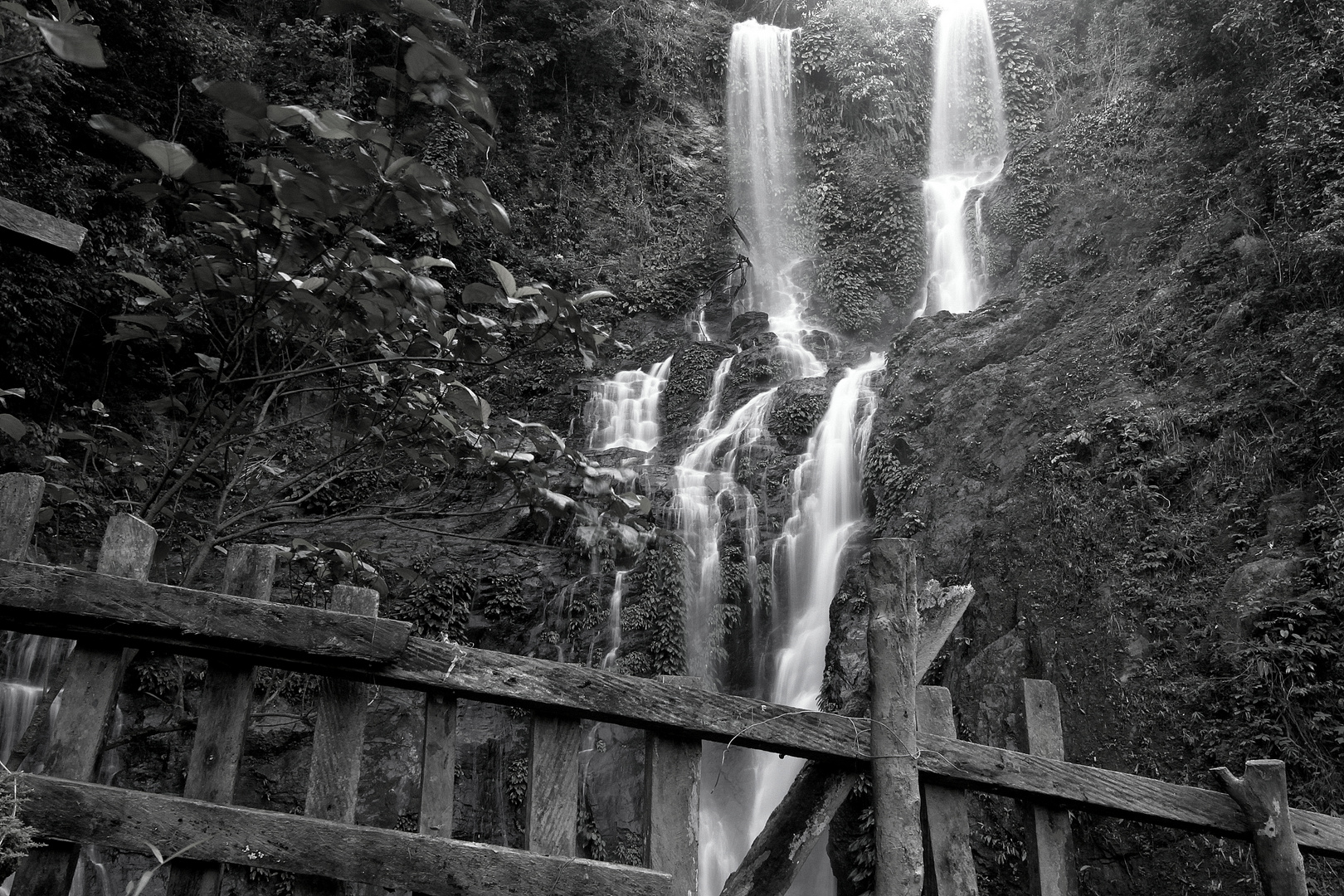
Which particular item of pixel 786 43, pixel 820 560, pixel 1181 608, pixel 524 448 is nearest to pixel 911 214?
pixel 786 43

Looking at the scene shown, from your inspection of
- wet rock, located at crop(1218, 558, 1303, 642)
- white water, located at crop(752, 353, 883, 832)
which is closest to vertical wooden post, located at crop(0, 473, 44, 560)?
white water, located at crop(752, 353, 883, 832)

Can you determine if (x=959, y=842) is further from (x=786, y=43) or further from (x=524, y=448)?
(x=786, y=43)

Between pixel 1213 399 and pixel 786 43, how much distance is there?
59.7 ft

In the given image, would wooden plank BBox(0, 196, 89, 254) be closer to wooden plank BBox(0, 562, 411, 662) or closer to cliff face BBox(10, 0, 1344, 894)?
wooden plank BBox(0, 562, 411, 662)

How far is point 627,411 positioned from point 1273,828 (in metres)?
13.6

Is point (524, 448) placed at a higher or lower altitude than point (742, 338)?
lower

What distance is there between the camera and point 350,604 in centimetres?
259

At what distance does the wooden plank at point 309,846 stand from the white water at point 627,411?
506 inches

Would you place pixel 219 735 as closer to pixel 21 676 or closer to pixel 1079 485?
pixel 1079 485

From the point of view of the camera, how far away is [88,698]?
→ 242 centimetres

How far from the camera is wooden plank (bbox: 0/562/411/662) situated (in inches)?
92.1

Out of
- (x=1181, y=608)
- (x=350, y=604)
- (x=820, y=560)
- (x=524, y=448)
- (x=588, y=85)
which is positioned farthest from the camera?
(x=588, y=85)

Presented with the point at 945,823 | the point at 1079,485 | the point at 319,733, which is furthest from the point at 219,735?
the point at 1079,485

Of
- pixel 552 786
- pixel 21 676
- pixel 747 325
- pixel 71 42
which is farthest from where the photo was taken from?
pixel 747 325
